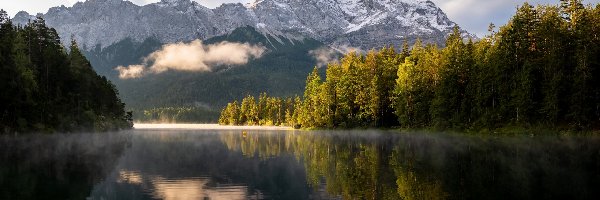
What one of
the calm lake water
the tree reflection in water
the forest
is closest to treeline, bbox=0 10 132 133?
the calm lake water

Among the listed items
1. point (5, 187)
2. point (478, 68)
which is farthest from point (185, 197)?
point (478, 68)

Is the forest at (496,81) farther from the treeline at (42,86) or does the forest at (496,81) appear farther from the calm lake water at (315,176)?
the treeline at (42,86)

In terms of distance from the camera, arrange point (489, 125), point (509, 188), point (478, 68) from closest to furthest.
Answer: point (509, 188), point (489, 125), point (478, 68)

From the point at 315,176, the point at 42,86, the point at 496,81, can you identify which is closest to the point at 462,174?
the point at 315,176

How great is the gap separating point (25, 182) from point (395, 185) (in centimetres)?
1889

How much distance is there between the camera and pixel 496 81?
7694 centimetres

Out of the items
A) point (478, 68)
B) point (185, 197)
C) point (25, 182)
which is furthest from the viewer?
point (478, 68)

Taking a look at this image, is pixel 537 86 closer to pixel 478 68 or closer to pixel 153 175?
pixel 478 68

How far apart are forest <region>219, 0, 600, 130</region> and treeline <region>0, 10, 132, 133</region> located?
172 ft

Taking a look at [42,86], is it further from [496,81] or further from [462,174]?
[462,174]

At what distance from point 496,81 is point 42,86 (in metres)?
74.2

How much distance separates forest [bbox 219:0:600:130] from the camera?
66.1 meters

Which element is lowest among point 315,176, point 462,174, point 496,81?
point 315,176

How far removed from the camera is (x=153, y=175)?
3142cm
